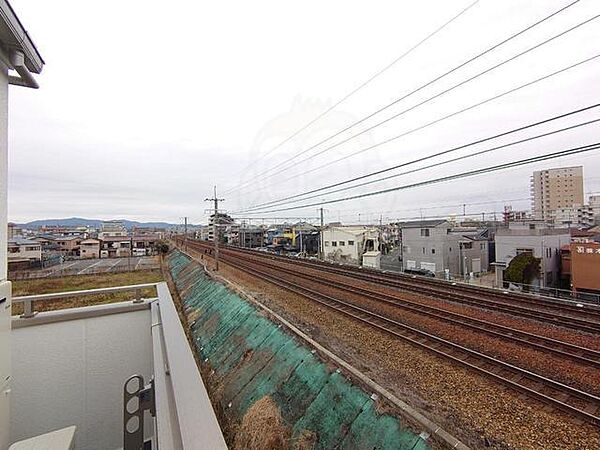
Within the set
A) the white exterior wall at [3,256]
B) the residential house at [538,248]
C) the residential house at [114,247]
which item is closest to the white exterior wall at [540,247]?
the residential house at [538,248]

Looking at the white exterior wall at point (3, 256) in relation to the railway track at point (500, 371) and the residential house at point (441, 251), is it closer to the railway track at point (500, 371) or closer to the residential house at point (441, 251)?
the railway track at point (500, 371)

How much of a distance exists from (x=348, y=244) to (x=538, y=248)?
14824 millimetres

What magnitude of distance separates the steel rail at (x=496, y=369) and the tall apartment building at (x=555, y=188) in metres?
46.7

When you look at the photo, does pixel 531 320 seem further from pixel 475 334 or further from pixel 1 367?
pixel 1 367

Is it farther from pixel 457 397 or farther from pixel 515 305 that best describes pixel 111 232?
pixel 457 397

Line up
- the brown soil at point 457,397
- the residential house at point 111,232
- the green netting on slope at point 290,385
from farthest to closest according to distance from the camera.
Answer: the residential house at point 111,232 < the green netting on slope at point 290,385 < the brown soil at point 457,397

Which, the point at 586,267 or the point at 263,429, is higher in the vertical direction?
the point at 586,267

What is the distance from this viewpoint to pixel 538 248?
17031mm

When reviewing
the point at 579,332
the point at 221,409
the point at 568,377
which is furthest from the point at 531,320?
the point at 221,409

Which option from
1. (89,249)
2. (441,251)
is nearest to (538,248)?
(441,251)

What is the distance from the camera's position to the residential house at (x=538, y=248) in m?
17.0

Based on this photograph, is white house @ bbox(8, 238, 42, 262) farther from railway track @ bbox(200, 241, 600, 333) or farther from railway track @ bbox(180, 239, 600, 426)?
railway track @ bbox(180, 239, 600, 426)

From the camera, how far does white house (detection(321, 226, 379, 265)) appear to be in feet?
93.6

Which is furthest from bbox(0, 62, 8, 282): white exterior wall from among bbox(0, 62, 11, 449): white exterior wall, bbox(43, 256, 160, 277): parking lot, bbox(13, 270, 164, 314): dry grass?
bbox(43, 256, 160, 277): parking lot
